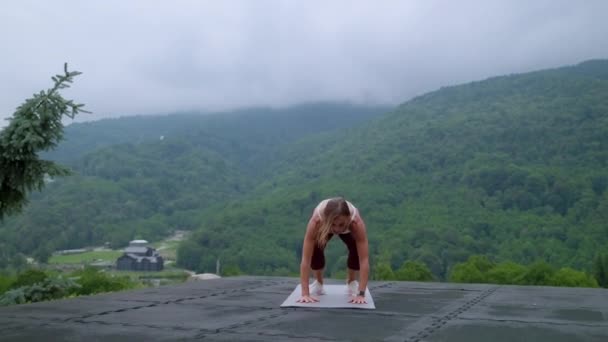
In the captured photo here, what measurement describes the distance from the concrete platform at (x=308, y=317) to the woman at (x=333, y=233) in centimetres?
29

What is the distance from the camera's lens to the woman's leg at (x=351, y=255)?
17.6 feet

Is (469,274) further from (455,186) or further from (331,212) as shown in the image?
(455,186)

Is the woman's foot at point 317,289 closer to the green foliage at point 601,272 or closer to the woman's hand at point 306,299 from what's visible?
the woman's hand at point 306,299

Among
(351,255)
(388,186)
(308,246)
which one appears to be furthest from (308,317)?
(388,186)

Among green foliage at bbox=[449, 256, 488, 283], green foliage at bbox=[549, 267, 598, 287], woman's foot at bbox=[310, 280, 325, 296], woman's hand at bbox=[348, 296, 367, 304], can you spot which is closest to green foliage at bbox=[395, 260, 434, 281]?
green foliage at bbox=[449, 256, 488, 283]

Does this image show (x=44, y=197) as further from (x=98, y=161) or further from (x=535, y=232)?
(x=535, y=232)

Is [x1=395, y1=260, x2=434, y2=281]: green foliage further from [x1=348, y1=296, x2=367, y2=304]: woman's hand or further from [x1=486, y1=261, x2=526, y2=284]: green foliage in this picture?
[x1=348, y1=296, x2=367, y2=304]: woman's hand

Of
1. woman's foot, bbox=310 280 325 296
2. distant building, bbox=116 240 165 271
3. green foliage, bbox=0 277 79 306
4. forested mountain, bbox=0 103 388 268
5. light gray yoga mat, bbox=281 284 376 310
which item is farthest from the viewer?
forested mountain, bbox=0 103 388 268

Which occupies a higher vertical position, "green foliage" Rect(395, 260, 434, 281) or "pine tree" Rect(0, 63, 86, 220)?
"pine tree" Rect(0, 63, 86, 220)

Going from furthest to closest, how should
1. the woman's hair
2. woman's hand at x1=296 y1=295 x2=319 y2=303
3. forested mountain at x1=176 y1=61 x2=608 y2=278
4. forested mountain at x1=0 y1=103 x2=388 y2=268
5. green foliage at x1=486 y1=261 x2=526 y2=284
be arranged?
forested mountain at x1=0 y1=103 x2=388 y2=268 < forested mountain at x1=176 y1=61 x2=608 y2=278 < green foliage at x1=486 y1=261 x2=526 y2=284 < woman's hand at x1=296 y1=295 x2=319 y2=303 < the woman's hair

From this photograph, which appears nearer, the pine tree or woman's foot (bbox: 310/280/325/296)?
the pine tree

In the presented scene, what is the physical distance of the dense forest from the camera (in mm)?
33188

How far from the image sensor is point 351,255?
18.3 feet

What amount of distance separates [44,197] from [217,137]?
31.9 metres
